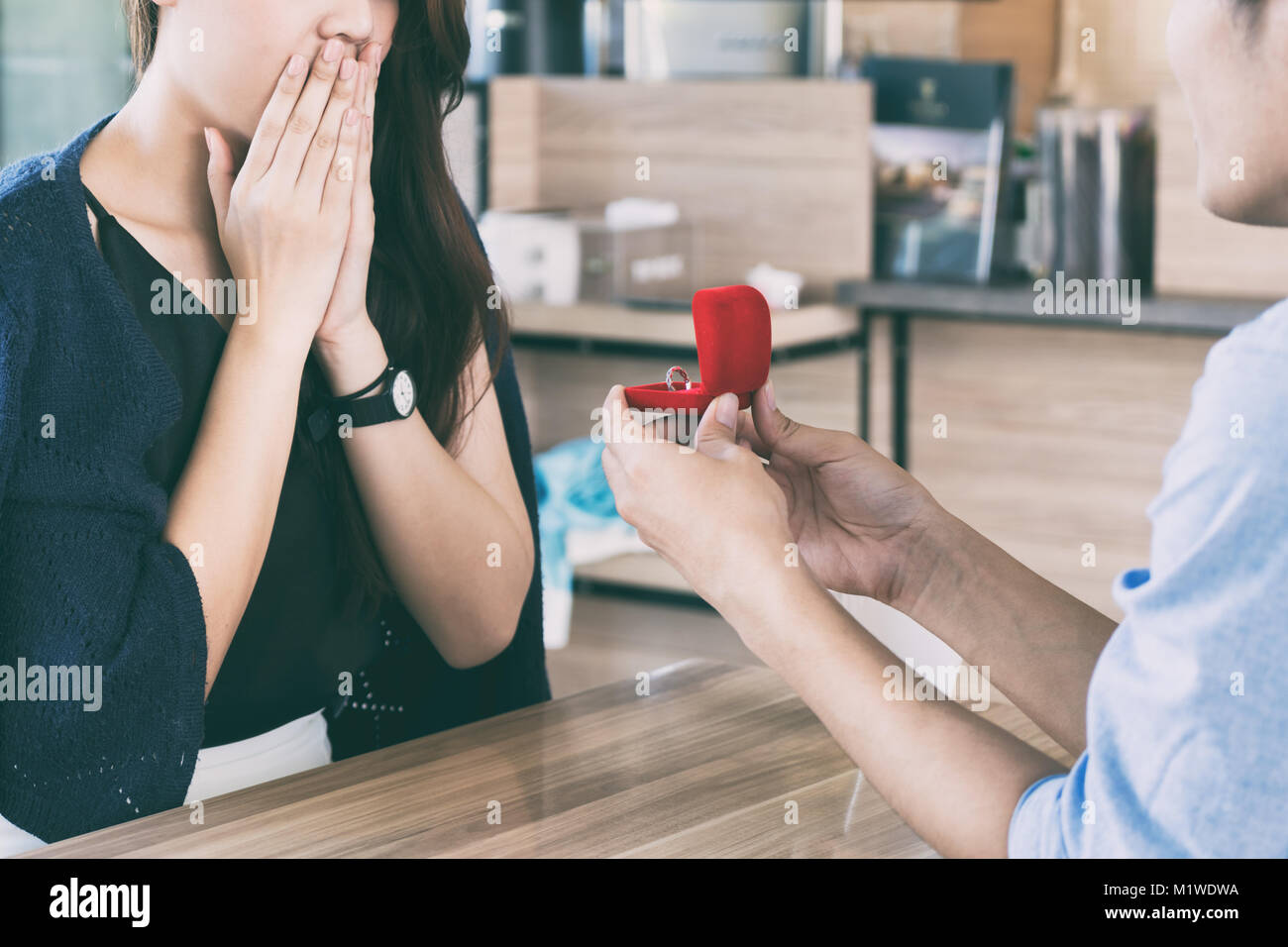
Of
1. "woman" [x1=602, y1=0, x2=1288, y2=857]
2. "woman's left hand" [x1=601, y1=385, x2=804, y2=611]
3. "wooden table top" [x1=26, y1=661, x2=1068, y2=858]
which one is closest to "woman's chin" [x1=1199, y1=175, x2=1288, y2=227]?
"woman" [x1=602, y1=0, x2=1288, y2=857]

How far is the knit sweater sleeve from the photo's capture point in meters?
0.94

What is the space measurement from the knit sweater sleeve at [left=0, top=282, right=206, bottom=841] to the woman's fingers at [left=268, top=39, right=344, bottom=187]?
0.21 metres

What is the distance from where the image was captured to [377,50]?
1.11 metres

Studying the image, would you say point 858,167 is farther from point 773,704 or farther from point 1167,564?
point 1167,564

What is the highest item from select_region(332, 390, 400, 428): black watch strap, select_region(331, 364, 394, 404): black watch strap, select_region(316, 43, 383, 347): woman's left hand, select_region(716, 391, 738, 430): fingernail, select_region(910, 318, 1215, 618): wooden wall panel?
select_region(316, 43, 383, 347): woman's left hand

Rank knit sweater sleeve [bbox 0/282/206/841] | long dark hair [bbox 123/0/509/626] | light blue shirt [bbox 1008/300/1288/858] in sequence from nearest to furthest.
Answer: light blue shirt [bbox 1008/300/1288/858], knit sweater sleeve [bbox 0/282/206/841], long dark hair [bbox 123/0/509/626]

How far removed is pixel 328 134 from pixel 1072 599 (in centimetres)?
62

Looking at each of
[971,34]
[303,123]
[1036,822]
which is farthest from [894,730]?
[971,34]

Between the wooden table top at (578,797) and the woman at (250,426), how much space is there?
14 cm

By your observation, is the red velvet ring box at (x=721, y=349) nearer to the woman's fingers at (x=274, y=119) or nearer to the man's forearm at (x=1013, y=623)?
the man's forearm at (x=1013, y=623)

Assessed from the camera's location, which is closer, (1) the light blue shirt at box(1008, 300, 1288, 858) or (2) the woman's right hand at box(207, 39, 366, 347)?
(1) the light blue shirt at box(1008, 300, 1288, 858)

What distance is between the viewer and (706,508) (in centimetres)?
78

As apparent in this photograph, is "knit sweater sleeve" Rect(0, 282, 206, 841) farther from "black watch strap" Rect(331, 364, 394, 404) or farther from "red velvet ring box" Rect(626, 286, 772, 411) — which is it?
"red velvet ring box" Rect(626, 286, 772, 411)
